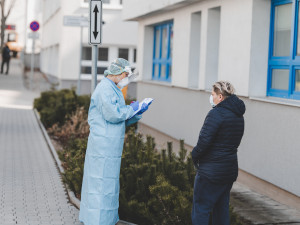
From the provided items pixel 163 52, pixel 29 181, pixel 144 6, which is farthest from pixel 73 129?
pixel 29 181

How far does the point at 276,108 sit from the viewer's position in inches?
350

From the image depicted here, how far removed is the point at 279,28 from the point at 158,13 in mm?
6036

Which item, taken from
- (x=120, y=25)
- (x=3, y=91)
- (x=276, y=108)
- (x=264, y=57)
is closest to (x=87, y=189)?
(x=276, y=108)

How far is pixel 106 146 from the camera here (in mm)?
6383

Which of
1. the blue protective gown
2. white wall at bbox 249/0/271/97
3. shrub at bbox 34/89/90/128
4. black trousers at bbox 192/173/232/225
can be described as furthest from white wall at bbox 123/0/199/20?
black trousers at bbox 192/173/232/225

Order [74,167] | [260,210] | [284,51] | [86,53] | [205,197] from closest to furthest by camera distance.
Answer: [205,197]
[260,210]
[74,167]
[284,51]
[86,53]

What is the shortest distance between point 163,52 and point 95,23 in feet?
26.4

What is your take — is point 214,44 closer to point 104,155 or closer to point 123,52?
point 104,155

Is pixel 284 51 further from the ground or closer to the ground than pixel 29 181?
further from the ground

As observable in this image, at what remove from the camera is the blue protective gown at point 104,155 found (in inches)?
249

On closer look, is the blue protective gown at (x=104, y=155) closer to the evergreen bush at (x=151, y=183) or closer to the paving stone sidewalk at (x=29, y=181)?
the evergreen bush at (x=151, y=183)

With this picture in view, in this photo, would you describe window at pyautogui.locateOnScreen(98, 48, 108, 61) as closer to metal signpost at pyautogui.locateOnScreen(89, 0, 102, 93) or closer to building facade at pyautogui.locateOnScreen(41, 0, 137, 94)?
building facade at pyautogui.locateOnScreen(41, 0, 137, 94)

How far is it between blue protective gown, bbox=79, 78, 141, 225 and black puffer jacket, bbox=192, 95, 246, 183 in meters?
1.04

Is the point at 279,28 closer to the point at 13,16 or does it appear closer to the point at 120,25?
the point at 120,25
